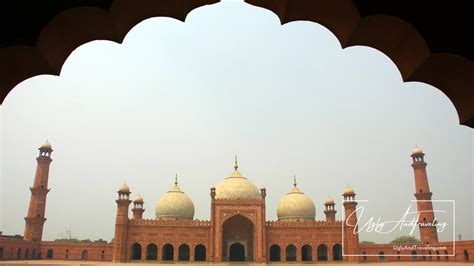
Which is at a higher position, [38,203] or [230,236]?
[38,203]

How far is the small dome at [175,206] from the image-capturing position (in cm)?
3145

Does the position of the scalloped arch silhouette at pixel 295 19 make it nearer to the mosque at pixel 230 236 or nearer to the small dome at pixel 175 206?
the mosque at pixel 230 236

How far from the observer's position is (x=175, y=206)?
1248 inches

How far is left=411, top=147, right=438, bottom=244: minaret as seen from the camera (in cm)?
3108

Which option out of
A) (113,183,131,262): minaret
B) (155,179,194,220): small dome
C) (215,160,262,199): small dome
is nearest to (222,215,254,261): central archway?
(215,160,262,199): small dome

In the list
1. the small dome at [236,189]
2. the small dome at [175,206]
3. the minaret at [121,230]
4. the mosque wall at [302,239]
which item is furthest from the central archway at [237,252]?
the minaret at [121,230]

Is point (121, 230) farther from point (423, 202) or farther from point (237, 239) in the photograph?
point (423, 202)

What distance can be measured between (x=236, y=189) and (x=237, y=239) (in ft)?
12.6

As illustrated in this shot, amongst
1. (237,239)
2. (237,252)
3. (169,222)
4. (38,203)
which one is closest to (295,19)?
(169,222)

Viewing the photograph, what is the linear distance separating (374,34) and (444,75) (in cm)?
63

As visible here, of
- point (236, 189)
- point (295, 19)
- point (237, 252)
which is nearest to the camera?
point (295, 19)

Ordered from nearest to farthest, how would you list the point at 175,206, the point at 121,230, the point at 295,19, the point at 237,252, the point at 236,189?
the point at 295,19 → the point at 121,230 → the point at 237,252 → the point at 236,189 → the point at 175,206

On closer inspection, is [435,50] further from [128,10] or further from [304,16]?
[128,10]

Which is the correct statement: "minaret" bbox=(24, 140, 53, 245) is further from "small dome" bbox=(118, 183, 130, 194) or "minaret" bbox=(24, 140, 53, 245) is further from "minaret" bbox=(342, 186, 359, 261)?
"minaret" bbox=(342, 186, 359, 261)
